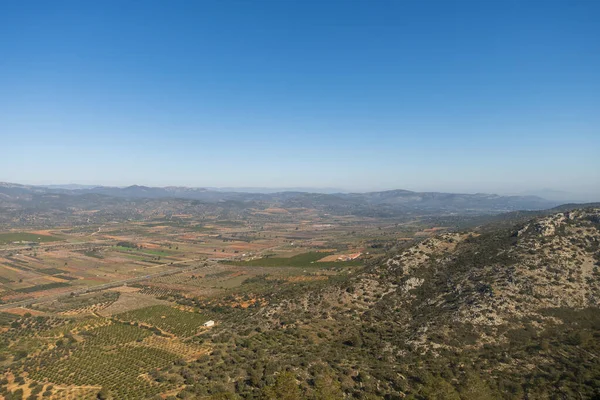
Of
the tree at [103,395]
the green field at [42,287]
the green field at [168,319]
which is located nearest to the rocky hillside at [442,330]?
the green field at [168,319]

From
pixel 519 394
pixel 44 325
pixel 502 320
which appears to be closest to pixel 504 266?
pixel 502 320

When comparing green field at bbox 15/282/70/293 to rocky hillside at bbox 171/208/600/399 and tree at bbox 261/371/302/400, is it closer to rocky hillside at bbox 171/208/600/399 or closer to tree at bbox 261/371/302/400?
rocky hillside at bbox 171/208/600/399

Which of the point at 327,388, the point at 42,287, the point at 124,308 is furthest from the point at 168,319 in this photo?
the point at 42,287

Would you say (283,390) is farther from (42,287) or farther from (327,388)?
(42,287)

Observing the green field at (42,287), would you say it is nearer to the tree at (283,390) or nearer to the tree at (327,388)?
the tree at (283,390)

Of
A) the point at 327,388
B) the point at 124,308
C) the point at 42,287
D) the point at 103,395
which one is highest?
the point at 327,388

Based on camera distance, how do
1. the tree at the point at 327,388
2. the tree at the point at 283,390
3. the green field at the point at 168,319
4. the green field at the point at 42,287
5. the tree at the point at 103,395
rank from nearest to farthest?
the tree at the point at 283,390 < the tree at the point at 327,388 < the tree at the point at 103,395 < the green field at the point at 168,319 < the green field at the point at 42,287

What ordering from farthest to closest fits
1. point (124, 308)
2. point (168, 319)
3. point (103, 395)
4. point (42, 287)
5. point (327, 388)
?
point (42, 287)
point (124, 308)
point (168, 319)
point (103, 395)
point (327, 388)

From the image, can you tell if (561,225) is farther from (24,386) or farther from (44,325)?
(44,325)
